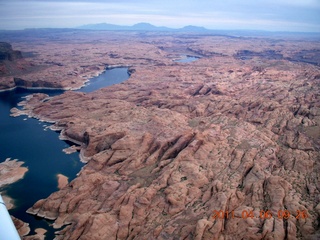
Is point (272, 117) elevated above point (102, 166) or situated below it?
above

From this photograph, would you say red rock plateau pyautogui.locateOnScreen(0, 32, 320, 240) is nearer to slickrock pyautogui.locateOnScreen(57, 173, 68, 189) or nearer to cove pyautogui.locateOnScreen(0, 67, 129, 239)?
cove pyautogui.locateOnScreen(0, 67, 129, 239)

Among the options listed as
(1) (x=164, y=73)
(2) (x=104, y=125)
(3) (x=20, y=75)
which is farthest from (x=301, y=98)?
(3) (x=20, y=75)

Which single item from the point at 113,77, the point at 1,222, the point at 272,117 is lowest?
the point at 113,77

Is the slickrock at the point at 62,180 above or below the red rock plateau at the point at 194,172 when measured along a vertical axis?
below

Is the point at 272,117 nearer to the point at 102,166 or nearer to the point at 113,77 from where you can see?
the point at 102,166
